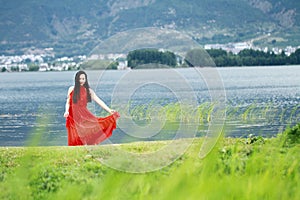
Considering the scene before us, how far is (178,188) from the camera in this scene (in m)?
5.85

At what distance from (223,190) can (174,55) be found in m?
7.17

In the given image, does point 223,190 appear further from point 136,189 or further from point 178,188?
point 136,189

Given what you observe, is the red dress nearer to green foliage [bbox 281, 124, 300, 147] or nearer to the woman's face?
the woman's face

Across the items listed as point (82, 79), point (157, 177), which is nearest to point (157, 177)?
point (157, 177)

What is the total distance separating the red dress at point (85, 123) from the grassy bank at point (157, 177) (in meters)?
2.43

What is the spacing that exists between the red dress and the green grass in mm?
2600

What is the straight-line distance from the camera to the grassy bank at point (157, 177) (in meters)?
6.14

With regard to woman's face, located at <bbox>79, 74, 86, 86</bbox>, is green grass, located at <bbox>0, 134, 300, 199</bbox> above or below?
below

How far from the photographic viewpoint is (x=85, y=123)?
14.8 meters

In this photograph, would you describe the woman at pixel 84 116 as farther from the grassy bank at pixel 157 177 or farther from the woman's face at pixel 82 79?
the grassy bank at pixel 157 177

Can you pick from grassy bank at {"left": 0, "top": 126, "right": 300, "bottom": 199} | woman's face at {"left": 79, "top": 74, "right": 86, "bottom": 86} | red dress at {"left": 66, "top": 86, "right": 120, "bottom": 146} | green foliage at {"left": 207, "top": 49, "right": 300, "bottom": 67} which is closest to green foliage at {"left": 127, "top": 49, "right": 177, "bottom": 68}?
woman's face at {"left": 79, "top": 74, "right": 86, "bottom": 86}

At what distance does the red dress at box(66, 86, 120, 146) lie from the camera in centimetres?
1463

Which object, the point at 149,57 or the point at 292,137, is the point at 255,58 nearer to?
the point at 149,57

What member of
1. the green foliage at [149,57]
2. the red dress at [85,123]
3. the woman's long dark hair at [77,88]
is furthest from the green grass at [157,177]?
the woman's long dark hair at [77,88]
